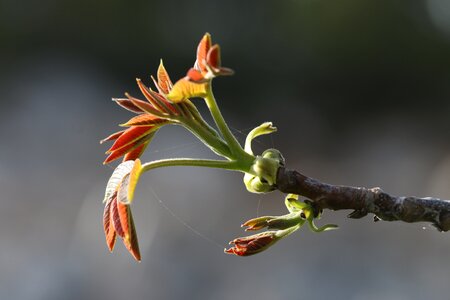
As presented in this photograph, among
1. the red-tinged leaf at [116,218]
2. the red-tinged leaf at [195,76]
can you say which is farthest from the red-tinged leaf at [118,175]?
the red-tinged leaf at [195,76]

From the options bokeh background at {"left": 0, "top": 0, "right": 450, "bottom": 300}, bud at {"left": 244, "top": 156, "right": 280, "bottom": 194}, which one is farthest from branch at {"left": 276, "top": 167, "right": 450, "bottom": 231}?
bokeh background at {"left": 0, "top": 0, "right": 450, "bottom": 300}

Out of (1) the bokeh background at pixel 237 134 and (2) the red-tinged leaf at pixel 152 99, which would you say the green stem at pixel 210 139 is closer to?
(2) the red-tinged leaf at pixel 152 99

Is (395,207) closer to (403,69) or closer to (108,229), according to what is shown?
(108,229)

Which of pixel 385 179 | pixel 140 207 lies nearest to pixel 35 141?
pixel 140 207

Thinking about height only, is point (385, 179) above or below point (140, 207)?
above

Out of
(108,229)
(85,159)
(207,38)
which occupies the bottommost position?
(108,229)
